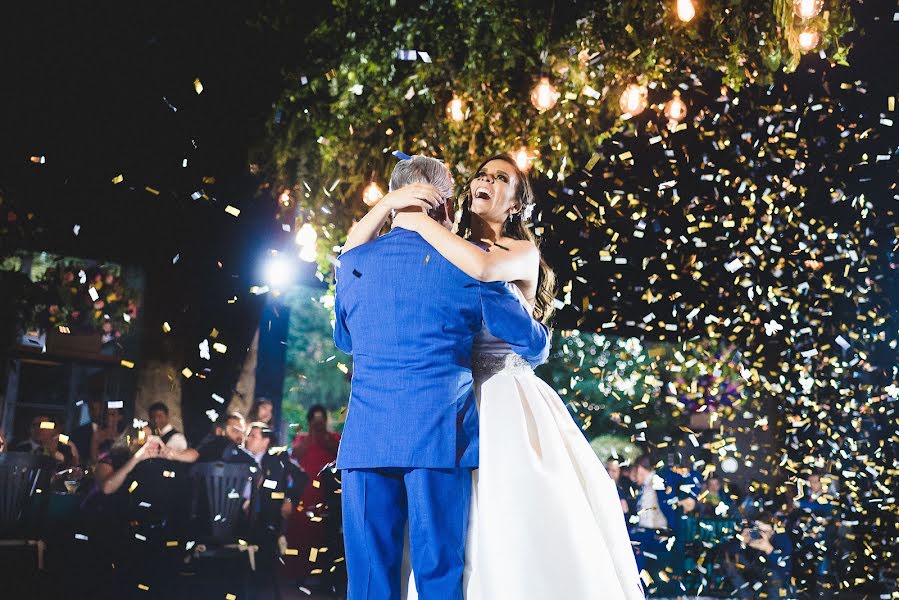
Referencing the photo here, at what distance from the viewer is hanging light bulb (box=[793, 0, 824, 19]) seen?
17.1 feet

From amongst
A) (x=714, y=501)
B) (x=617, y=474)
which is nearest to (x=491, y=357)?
→ (x=617, y=474)

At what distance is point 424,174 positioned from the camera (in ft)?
7.89

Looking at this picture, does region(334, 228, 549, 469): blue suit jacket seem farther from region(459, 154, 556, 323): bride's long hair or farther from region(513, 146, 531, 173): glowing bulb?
region(513, 146, 531, 173): glowing bulb

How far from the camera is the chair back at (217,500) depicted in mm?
5812

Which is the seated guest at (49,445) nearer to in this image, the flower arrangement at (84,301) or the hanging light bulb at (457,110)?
the flower arrangement at (84,301)

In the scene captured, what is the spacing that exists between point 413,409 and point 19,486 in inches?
182

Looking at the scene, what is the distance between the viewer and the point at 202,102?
6.41 meters

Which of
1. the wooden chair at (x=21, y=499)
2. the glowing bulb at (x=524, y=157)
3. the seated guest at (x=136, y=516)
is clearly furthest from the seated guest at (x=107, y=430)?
the glowing bulb at (x=524, y=157)

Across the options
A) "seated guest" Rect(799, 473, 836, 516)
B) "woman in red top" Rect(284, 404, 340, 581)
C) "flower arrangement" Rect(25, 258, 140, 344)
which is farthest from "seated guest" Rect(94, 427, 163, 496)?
"seated guest" Rect(799, 473, 836, 516)

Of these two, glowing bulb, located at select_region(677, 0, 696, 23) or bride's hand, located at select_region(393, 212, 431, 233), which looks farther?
glowing bulb, located at select_region(677, 0, 696, 23)

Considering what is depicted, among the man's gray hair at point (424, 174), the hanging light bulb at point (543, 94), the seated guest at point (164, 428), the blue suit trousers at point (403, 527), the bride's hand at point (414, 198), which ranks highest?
the hanging light bulb at point (543, 94)

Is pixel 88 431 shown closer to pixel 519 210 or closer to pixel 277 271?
pixel 277 271

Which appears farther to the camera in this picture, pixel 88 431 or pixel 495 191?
pixel 88 431

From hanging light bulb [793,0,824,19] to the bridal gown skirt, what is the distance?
3.88 m
